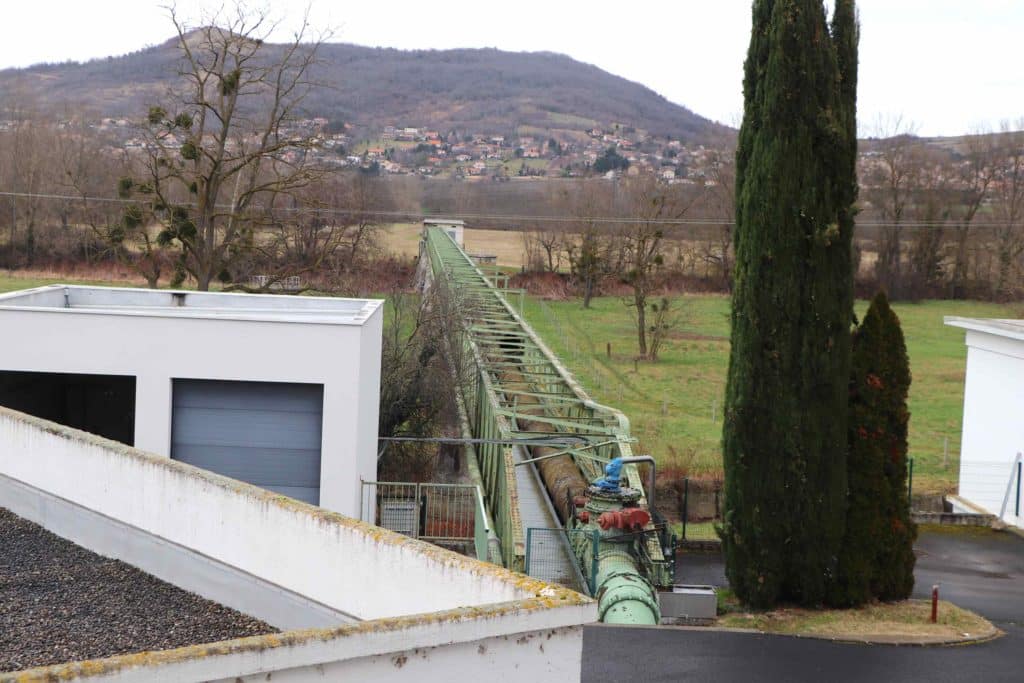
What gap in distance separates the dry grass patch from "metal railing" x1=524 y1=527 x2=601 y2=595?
1.93 meters

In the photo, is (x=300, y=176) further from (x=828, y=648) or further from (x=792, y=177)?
(x=828, y=648)

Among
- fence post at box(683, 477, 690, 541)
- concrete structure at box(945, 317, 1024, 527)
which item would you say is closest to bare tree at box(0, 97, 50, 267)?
fence post at box(683, 477, 690, 541)

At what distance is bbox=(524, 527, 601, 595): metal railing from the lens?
14.7 meters

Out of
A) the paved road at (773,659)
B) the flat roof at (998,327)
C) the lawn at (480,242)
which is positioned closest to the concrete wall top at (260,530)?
the paved road at (773,659)

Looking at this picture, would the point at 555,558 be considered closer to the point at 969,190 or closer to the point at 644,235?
the point at 644,235

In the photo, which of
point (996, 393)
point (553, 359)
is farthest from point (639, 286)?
point (996, 393)

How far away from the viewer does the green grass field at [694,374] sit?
28.6 m

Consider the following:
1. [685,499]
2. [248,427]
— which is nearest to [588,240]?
[685,499]

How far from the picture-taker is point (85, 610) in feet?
24.2

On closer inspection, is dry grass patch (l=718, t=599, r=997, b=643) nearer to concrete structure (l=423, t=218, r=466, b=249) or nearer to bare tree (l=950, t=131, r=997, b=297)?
concrete structure (l=423, t=218, r=466, b=249)

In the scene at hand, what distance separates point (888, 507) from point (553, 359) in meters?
11.1

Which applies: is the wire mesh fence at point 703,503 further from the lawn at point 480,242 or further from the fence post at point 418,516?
the lawn at point 480,242

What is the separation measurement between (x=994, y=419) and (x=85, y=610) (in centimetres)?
2012

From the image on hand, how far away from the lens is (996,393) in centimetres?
2303
